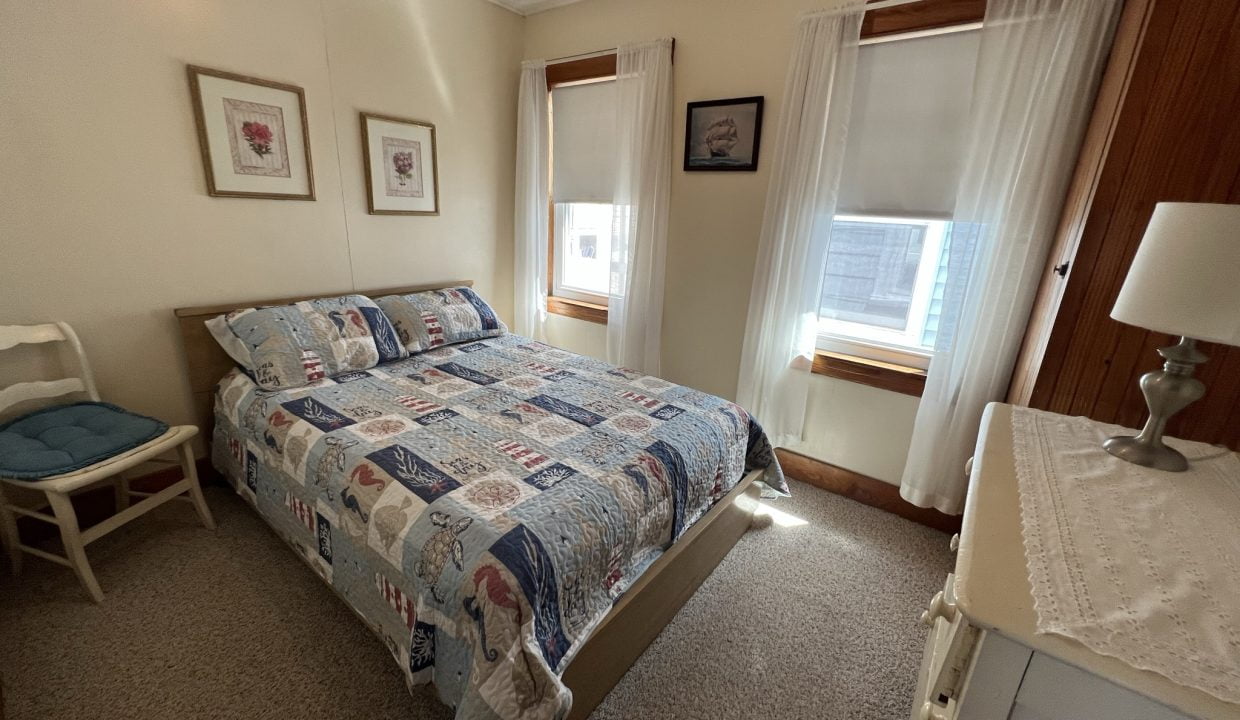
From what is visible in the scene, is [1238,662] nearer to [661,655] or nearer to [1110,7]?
[661,655]

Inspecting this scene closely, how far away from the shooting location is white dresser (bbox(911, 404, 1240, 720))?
0.58 metres

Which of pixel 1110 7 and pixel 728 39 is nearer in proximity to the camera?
pixel 1110 7

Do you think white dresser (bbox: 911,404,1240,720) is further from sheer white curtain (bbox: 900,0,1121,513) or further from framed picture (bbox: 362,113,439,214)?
framed picture (bbox: 362,113,439,214)

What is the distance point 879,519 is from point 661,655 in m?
1.41

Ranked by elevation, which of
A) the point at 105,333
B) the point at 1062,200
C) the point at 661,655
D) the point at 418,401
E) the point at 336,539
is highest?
the point at 1062,200

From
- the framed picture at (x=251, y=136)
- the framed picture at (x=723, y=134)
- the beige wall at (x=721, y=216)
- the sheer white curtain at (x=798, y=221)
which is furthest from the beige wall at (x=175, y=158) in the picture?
the sheer white curtain at (x=798, y=221)

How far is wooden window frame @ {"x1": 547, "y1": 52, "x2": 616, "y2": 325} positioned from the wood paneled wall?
2.36m

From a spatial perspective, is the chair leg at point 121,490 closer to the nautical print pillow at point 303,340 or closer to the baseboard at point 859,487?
the nautical print pillow at point 303,340

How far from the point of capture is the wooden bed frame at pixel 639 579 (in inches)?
52.8

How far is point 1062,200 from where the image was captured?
1.76 metres

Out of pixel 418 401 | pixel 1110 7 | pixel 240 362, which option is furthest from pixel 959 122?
pixel 240 362

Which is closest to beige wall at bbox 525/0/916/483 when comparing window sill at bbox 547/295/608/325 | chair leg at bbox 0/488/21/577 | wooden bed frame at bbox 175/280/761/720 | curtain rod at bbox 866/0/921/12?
curtain rod at bbox 866/0/921/12

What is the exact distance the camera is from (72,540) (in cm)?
157

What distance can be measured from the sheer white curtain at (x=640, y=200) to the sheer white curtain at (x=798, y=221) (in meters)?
0.62
